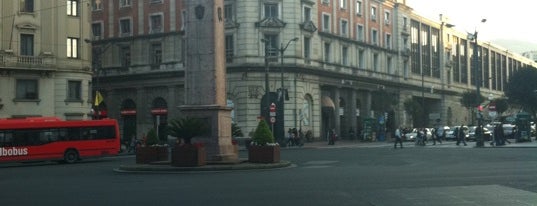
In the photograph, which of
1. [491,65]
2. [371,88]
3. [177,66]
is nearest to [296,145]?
[177,66]

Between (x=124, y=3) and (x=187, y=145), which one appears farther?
(x=124, y=3)

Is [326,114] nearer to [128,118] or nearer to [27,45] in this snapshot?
[128,118]

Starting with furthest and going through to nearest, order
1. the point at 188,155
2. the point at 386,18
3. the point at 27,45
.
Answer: the point at 386,18 < the point at 27,45 < the point at 188,155

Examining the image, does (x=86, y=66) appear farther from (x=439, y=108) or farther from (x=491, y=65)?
(x=491, y=65)

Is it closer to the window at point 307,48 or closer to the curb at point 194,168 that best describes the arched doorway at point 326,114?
the window at point 307,48

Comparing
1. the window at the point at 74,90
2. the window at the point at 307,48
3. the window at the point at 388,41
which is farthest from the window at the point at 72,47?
the window at the point at 388,41

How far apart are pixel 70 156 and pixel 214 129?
1449 cm

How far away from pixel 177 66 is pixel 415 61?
40024 mm

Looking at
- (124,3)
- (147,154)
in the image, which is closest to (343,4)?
(124,3)

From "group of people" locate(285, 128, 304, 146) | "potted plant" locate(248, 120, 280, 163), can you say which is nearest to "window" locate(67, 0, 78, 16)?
"group of people" locate(285, 128, 304, 146)

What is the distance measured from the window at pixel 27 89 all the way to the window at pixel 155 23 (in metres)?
18.5

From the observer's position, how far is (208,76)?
27.0m

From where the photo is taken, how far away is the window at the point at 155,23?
228 ft

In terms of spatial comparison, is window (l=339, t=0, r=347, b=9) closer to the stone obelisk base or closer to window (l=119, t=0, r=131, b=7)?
window (l=119, t=0, r=131, b=7)
